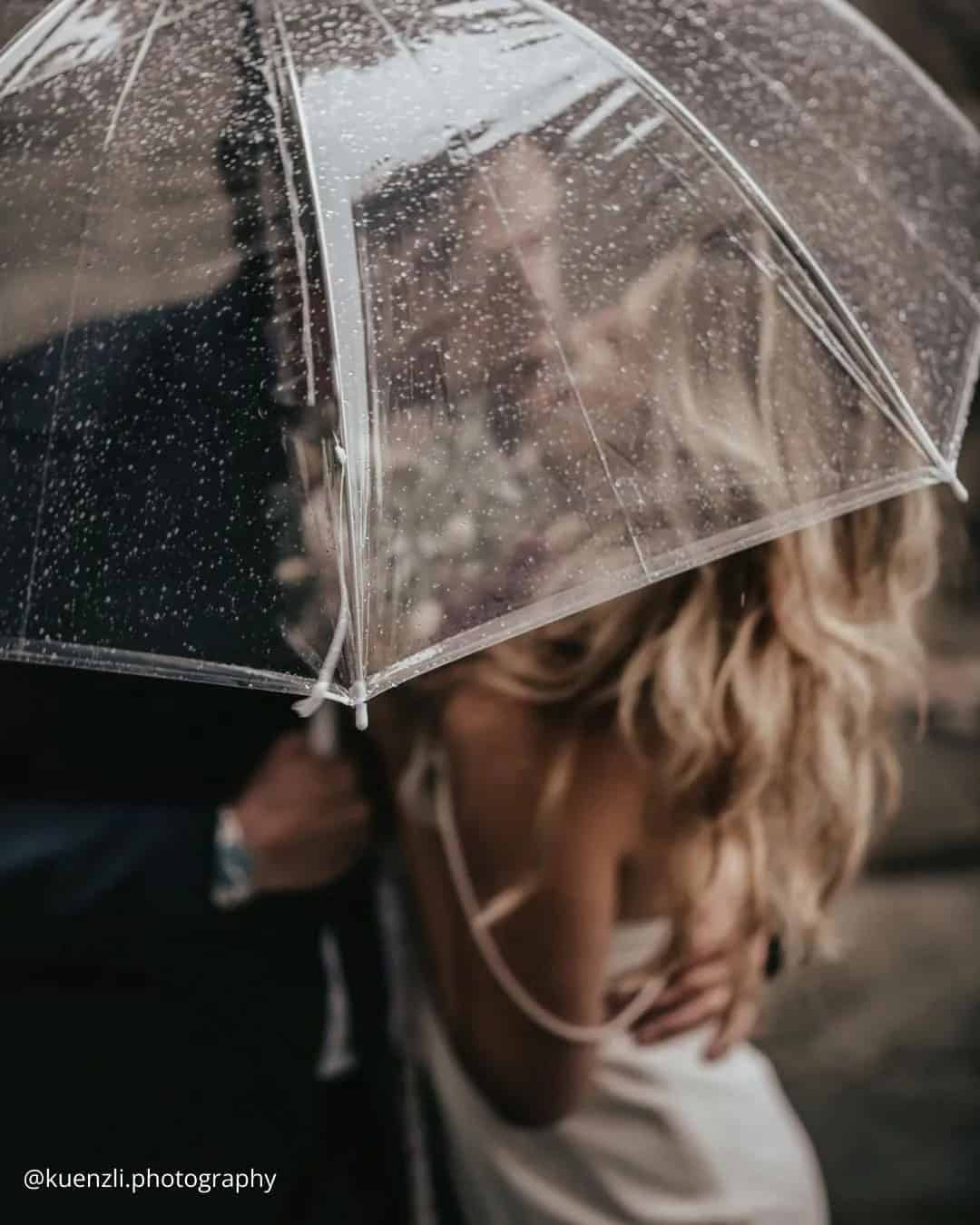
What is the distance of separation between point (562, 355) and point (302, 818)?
83cm

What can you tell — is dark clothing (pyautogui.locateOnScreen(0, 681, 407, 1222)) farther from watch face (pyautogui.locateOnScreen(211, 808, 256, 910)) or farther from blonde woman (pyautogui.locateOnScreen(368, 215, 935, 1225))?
blonde woman (pyautogui.locateOnScreen(368, 215, 935, 1225))

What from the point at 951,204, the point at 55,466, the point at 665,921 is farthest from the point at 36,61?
the point at 665,921

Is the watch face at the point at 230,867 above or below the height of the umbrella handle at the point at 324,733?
below

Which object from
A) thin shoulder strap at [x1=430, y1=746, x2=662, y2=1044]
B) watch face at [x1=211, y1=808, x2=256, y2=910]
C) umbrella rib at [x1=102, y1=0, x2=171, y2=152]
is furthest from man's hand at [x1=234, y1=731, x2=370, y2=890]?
umbrella rib at [x1=102, y1=0, x2=171, y2=152]

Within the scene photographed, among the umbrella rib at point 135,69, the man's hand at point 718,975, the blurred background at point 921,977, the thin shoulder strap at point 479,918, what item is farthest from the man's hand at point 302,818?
the blurred background at point 921,977

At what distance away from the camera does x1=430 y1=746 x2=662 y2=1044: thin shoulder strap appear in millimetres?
1645

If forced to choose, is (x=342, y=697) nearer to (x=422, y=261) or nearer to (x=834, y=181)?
(x=422, y=261)

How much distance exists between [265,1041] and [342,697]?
92 cm

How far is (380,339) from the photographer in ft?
3.69

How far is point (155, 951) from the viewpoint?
1.73 meters

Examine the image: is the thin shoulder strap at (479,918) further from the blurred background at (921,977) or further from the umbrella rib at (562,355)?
the blurred background at (921,977)

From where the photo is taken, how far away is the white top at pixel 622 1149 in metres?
1.83

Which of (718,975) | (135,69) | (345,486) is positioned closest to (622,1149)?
(718,975)

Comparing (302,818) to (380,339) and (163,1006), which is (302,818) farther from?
(380,339)
